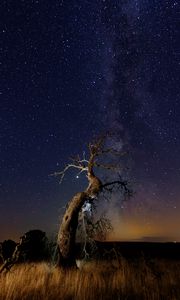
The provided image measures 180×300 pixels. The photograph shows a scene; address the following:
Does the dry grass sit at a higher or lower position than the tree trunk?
lower

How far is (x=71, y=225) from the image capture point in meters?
16.1

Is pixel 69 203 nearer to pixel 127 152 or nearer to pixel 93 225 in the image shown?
pixel 93 225

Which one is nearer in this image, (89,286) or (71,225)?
(89,286)

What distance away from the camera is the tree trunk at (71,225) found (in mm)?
15789

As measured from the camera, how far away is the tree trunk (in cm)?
1579

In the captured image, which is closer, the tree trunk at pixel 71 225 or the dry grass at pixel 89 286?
the dry grass at pixel 89 286

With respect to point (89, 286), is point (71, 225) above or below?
above

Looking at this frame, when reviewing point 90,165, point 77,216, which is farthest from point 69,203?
point 90,165

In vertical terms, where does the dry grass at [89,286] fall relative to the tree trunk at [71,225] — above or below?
below

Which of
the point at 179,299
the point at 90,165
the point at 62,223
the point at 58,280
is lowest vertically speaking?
the point at 179,299

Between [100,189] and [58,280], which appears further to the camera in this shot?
[100,189]

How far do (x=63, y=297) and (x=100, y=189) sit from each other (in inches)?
303

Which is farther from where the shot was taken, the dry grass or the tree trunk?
the tree trunk

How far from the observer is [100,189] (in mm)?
16641
